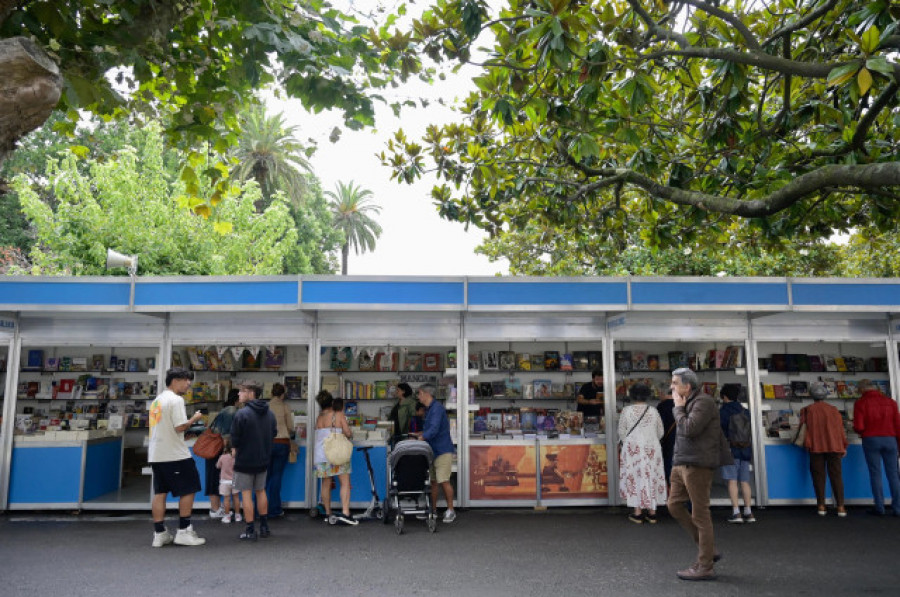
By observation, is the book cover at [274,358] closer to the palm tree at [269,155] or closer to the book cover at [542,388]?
the book cover at [542,388]

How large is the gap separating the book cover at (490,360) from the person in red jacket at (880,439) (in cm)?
444

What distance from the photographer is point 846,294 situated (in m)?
8.00

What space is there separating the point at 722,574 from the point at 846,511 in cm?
362

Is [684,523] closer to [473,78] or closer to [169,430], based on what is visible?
[473,78]

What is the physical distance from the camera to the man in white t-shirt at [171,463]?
6258mm

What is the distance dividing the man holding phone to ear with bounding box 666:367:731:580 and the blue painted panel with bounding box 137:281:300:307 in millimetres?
4527

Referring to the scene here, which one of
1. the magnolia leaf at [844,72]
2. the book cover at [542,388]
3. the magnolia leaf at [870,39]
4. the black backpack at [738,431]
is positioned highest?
the magnolia leaf at [870,39]

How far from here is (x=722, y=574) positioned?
5.30 meters

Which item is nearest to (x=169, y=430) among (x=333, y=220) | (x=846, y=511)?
(x=846, y=511)

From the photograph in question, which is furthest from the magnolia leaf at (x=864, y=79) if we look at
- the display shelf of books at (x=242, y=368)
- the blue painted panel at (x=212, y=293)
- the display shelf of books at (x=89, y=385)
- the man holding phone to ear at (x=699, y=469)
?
the display shelf of books at (x=89, y=385)

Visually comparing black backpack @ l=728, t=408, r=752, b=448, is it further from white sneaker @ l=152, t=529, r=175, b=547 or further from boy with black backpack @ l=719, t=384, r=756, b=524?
white sneaker @ l=152, t=529, r=175, b=547

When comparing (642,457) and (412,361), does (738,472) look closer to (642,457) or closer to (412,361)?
(642,457)

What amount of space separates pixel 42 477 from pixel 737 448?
26.4 feet

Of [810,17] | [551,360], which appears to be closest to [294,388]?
[551,360]
